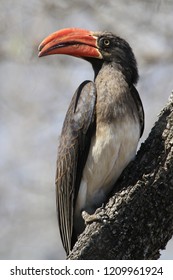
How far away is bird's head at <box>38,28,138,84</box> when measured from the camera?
5.29m

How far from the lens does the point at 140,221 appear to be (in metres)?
4.32

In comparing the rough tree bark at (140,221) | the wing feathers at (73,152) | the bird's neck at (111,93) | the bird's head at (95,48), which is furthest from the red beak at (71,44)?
the rough tree bark at (140,221)

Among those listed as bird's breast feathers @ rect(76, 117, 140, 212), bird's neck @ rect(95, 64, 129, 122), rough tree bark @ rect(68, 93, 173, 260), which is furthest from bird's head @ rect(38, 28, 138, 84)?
rough tree bark @ rect(68, 93, 173, 260)

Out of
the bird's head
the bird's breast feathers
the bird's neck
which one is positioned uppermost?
the bird's head

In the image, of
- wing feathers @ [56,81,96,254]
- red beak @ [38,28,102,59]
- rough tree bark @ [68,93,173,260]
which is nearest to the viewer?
rough tree bark @ [68,93,173,260]

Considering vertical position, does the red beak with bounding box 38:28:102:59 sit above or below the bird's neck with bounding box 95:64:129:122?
above

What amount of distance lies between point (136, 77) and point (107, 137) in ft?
2.35

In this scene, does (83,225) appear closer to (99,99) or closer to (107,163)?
(107,163)

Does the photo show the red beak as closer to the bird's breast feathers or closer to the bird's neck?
the bird's neck

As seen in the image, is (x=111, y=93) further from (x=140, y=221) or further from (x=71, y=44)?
(x=140, y=221)

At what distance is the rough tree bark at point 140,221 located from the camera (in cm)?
431

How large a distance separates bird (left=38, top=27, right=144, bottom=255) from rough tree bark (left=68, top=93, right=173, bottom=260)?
498 millimetres

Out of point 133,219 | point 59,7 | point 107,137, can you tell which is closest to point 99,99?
point 107,137

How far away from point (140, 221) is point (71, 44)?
65.3 inches
